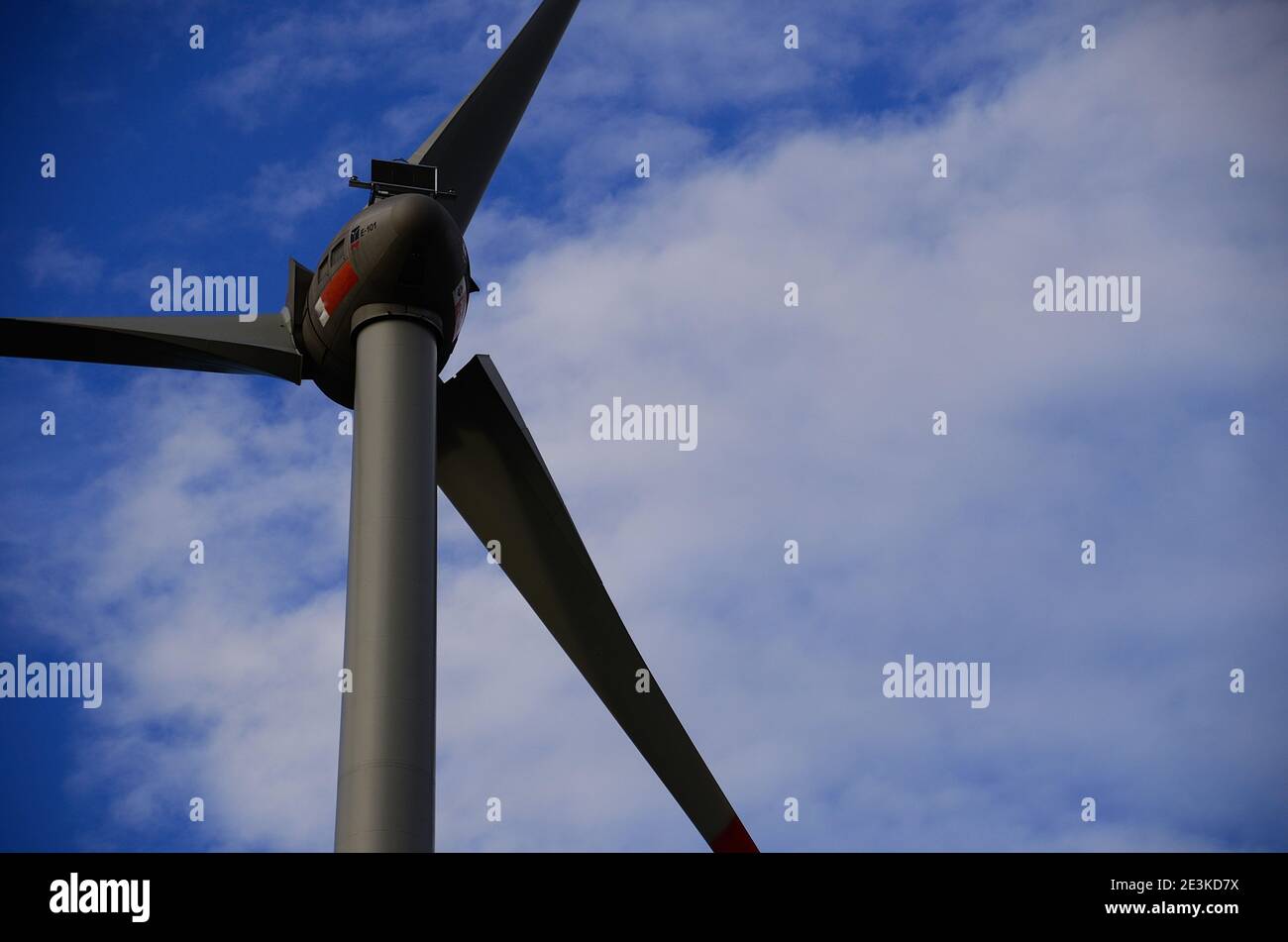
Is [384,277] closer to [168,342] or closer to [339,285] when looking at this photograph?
[339,285]

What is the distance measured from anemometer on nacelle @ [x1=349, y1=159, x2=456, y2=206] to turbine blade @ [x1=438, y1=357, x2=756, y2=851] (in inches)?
131

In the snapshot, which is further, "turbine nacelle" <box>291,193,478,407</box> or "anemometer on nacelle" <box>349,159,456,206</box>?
"anemometer on nacelle" <box>349,159,456,206</box>

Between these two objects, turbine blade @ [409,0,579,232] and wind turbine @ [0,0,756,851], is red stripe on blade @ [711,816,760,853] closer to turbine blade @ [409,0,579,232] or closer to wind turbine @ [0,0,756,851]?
wind turbine @ [0,0,756,851]

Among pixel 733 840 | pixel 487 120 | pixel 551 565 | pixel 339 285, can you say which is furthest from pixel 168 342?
pixel 733 840

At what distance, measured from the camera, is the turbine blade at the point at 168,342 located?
23.9 meters

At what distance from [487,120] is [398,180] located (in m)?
3.67

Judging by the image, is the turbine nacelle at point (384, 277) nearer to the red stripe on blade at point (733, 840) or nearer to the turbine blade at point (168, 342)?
the turbine blade at point (168, 342)

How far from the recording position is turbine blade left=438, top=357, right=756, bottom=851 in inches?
982

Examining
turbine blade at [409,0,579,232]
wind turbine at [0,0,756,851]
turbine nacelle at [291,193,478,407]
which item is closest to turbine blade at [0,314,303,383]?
wind turbine at [0,0,756,851]

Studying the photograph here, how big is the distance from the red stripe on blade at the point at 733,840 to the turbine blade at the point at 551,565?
2 centimetres

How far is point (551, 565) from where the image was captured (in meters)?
25.1

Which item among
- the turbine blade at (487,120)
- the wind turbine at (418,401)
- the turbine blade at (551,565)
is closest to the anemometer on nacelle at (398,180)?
the wind turbine at (418,401)
